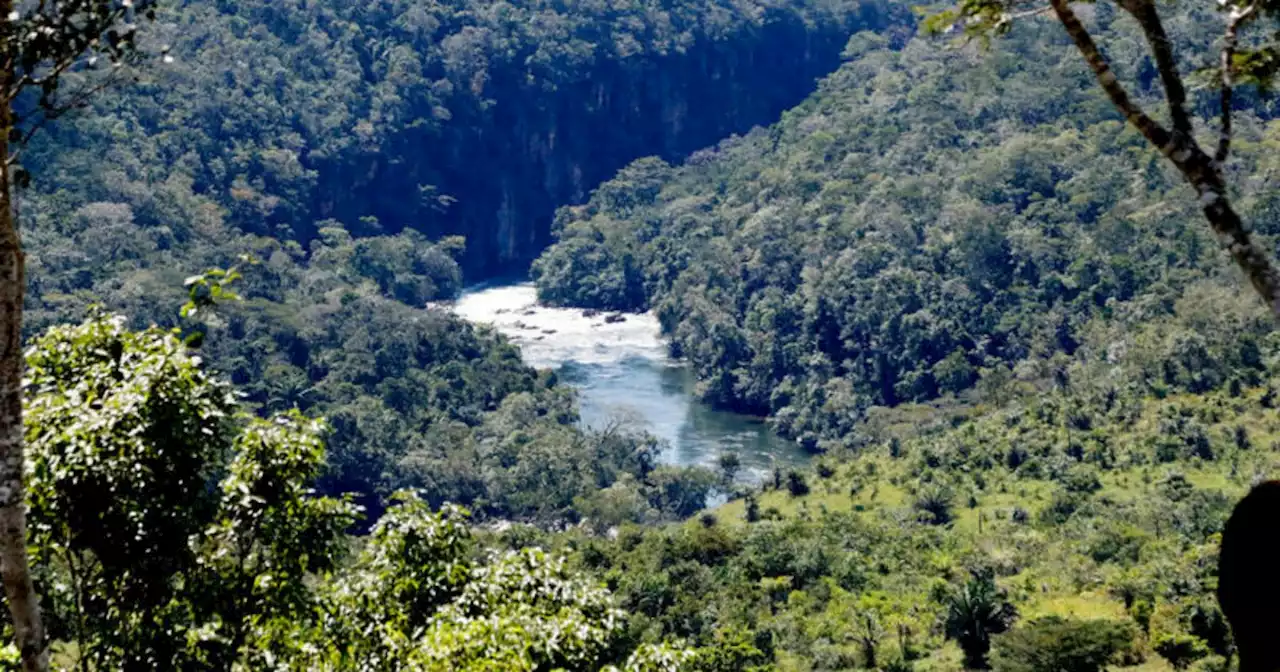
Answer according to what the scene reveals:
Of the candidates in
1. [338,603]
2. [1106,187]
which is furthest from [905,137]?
[338,603]

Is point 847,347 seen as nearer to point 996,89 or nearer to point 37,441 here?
point 996,89

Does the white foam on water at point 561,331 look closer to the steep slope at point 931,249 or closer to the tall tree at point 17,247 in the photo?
the steep slope at point 931,249

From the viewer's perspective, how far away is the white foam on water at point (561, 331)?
83.4 meters

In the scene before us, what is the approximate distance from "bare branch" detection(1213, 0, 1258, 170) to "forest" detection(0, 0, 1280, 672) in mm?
96

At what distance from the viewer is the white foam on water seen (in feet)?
274

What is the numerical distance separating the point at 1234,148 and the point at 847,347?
23538mm

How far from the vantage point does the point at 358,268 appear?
3406 inches

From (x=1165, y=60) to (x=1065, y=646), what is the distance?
68.4 feet

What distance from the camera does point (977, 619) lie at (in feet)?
97.4

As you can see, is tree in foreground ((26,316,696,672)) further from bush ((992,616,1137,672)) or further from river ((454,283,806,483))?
river ((454,283,806,483))

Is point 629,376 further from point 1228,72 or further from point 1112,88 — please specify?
point 1112,88

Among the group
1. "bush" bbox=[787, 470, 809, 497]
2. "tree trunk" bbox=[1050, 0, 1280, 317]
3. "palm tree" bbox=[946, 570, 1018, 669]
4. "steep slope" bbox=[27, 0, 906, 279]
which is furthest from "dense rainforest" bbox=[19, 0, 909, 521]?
Result: "tree trunk" bbox=[1050, 0, 1280, 317]

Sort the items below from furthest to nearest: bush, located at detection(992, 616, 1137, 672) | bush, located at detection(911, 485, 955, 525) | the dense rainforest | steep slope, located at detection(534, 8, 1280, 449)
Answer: steep slope, located at detection(534, 8, 1280, 449)
the dense rainforest
bush, located at detection(911, 485, 955, 525)
bush, located at detection(992, 616, 1137, 672)

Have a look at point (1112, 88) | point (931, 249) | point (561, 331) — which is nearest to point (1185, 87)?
point (1112, 88)
